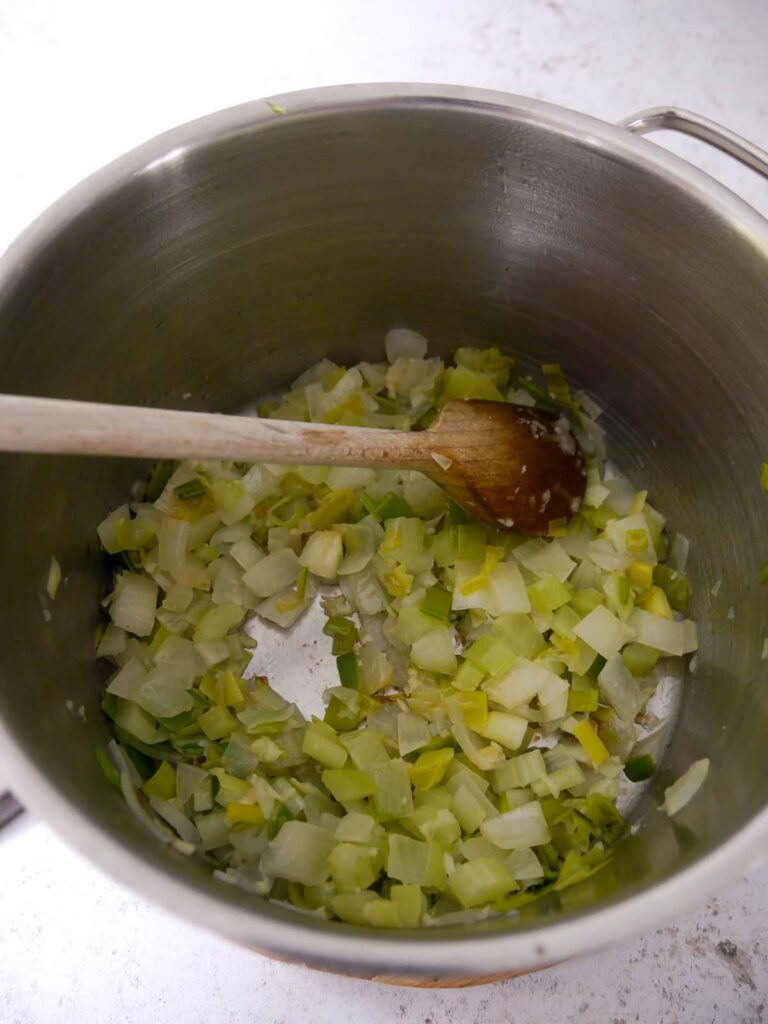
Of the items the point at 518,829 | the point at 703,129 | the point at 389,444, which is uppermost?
the point at 703,129

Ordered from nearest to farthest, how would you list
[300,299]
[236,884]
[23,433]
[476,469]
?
[23,433] < [236,884] < [476,469] < [300,299]

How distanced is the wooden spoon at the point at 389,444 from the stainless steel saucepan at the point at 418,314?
0.23 meters

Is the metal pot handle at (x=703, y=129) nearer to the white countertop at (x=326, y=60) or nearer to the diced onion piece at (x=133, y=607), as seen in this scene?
the white countertop at (x=326, y=60)

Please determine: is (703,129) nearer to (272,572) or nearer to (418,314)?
(418,314)

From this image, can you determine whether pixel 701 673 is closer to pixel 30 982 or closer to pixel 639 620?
pixel 639 620

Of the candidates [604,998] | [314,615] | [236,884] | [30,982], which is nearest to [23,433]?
[236,884]

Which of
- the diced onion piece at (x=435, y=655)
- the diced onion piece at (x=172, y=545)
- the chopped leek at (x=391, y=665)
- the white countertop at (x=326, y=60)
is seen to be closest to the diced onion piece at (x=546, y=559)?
the chopped leek at (x=391, y=665)

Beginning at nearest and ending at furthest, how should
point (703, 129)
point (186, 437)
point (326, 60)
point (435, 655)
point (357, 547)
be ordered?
point (186, 437) → point (703, 129) → point (435, 655) → point (357, 547) → point (326, 60)

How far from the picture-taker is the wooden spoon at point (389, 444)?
0.90 metres

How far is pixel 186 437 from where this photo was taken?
1017 mm

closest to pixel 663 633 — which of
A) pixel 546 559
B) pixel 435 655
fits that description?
pixel 546 559

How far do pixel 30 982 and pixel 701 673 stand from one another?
1184 mm

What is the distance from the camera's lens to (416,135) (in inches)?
50.0

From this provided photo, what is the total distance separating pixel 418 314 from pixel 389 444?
1.41 ft
